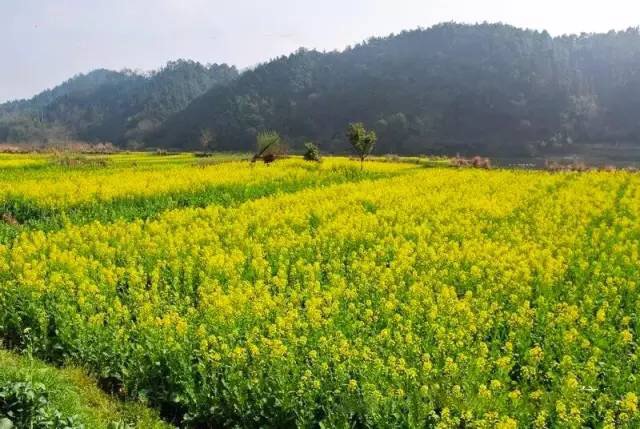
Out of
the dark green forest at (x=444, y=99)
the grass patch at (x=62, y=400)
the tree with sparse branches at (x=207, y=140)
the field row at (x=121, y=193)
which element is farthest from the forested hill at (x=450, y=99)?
the grass patch at (x=62, y=400)

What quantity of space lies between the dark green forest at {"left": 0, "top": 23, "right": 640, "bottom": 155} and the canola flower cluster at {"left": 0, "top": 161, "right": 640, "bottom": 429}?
10076 centimetres

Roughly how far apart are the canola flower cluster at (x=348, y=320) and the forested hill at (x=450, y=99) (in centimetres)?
10142

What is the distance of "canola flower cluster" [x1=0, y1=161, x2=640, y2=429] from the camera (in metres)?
6.41

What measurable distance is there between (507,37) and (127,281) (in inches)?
6297

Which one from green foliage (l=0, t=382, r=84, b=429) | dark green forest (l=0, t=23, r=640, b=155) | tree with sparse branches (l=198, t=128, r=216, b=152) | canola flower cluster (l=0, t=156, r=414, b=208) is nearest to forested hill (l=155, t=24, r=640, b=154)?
dark green forest (l=0, t=23, r=640, b=155)

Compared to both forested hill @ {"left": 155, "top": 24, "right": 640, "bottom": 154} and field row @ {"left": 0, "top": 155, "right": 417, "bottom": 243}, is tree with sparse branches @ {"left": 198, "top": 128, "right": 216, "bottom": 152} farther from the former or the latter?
field row @ {"left": 0, "top": 155, "right": 417, "bottom": 243}

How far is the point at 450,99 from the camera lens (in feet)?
445

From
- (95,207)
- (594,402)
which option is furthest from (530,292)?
(95,207)

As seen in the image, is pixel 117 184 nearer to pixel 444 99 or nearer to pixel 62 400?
pixel 62 400

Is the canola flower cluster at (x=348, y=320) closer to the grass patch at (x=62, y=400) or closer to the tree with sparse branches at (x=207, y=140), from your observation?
the grass patch at (x=62, y=400)

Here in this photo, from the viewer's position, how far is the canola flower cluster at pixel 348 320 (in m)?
6.41

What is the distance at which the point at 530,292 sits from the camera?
9.70 meters

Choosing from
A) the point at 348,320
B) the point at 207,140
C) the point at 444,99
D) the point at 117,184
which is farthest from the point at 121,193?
the point at 444,99

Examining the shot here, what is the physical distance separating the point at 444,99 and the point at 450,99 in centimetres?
149
